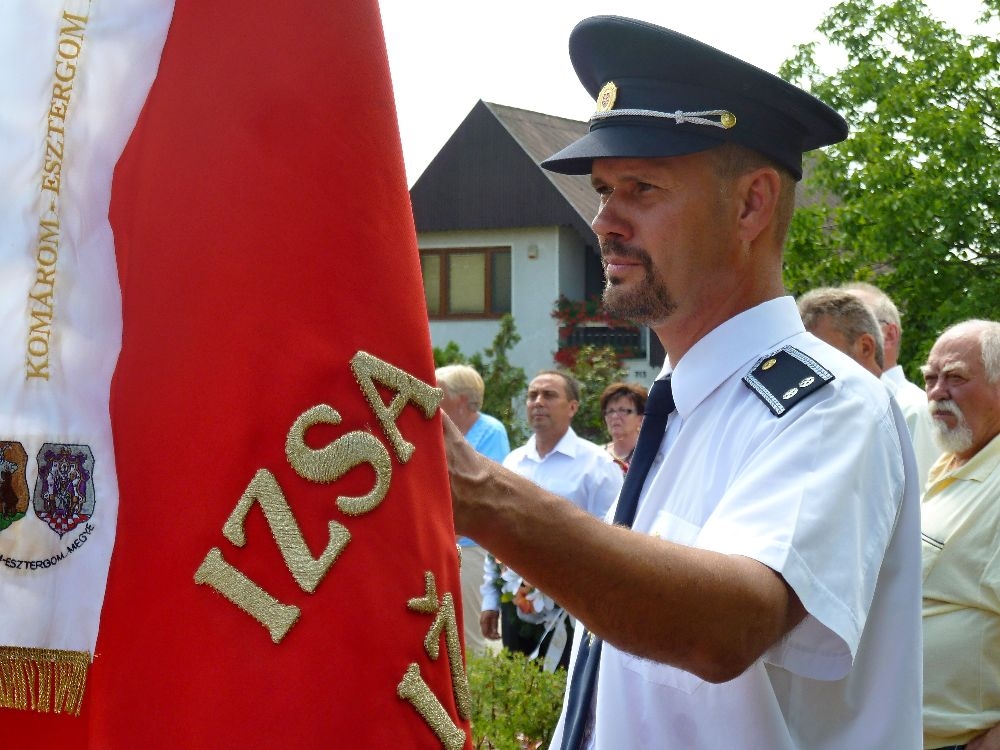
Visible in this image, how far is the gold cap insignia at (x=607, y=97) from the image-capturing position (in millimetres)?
2180

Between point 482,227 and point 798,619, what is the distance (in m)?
26.2

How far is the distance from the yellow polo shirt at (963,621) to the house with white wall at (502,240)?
21810mm

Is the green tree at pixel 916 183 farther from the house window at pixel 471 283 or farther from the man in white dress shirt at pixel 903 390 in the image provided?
the house window at pixel 471 283

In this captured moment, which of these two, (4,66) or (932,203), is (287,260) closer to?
(4,66)

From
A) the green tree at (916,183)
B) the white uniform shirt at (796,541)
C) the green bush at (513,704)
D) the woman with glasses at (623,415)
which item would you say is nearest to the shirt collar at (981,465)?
the green bush at (513,704)

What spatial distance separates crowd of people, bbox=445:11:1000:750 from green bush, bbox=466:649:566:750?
198 centimetres

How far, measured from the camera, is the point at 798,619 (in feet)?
5.47

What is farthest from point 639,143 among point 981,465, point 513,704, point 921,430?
point 921,430

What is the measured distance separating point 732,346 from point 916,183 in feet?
41.2

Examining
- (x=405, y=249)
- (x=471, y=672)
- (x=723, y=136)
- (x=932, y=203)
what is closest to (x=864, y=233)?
(x=932, y=203)

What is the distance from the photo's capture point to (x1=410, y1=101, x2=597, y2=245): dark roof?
2677 centimetres

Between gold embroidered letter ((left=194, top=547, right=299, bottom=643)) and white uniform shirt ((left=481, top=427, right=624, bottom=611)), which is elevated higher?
gold embroidered letter ((left=194, top=547, right=299, bottom=643))

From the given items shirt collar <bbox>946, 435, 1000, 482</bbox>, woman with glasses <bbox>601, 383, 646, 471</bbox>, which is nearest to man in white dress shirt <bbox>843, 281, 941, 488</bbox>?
shirt collar <bbox>946, 435, 1000, 482</bbox>

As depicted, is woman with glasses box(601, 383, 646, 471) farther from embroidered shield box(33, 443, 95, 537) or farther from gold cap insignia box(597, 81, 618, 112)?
embroidered shield box(33, 443, 95, 537)
